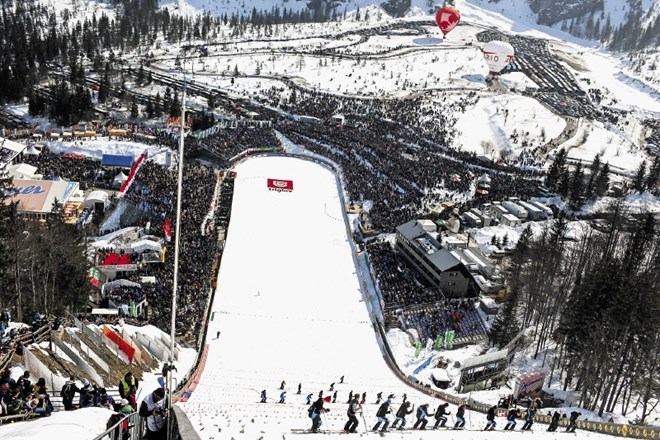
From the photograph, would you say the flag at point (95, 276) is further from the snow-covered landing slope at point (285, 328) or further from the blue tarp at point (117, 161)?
the blue tarp at point (117, 161)

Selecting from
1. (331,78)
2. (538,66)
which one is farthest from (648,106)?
(331,78)

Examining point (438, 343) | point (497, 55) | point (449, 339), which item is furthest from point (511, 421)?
point (497, 55)

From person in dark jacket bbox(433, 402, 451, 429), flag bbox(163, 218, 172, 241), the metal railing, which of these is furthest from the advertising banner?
flag bbox(163, 218, 172, 241)

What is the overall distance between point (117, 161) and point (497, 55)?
311ft

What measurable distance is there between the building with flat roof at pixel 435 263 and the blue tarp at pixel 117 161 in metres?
28.3

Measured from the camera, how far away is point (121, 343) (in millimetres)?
23891

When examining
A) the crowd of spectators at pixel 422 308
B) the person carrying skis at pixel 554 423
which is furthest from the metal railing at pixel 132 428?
the crowd of spectators at pixel 422 308

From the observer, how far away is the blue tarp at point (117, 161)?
5519 cm

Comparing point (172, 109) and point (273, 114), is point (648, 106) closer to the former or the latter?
point (273, 114)

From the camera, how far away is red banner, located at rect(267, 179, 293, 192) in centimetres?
5806

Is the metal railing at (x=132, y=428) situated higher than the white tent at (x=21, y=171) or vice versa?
the metal railing at (x=132, y=428)

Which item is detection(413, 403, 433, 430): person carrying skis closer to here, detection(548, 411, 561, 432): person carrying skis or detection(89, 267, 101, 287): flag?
detection(548, 411, 561, 432): person carrying skis

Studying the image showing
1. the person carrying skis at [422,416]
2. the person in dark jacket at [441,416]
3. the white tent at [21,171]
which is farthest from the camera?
the white tent at [21,171]

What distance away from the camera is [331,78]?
114188 millimetres
